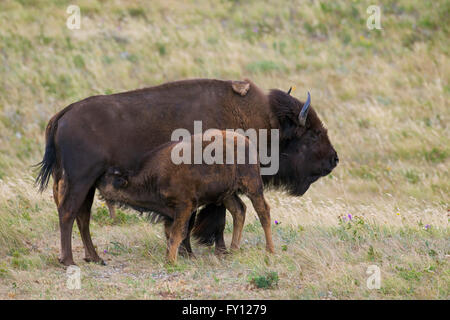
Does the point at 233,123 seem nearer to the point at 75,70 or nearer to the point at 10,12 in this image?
the point at 75,70

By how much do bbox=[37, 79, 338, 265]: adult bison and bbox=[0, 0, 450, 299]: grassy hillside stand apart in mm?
556

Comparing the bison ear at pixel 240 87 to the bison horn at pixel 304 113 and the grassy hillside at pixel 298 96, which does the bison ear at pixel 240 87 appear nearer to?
the bison horn at pixel 304 113

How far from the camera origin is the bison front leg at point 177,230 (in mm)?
7547

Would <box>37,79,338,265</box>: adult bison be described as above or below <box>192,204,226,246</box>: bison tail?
above

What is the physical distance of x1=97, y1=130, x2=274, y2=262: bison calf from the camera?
24.7 feet

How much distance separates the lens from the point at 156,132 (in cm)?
808

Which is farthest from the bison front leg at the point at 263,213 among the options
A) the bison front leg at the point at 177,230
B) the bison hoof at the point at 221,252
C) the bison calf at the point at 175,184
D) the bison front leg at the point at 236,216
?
the bison front leg at the point at 177,230

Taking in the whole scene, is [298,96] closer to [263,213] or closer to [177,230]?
[263,213]

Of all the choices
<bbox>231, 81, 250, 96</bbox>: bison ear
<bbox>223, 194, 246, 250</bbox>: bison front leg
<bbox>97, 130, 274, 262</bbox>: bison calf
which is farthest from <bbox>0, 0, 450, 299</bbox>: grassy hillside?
<bbox>231, 81, 250, 96</bbox>: bison ear

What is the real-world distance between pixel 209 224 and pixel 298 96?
849 centimetres

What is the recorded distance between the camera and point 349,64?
1759cm

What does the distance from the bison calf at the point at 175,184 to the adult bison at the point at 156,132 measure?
0.28 meters

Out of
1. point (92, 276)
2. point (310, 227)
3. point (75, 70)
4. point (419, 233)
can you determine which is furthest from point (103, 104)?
point (75, 70)

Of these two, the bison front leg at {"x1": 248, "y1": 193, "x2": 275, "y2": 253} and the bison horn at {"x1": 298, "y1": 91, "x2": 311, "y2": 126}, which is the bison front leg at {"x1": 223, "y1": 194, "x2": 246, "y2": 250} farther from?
the bison horn at {"x1": 298, "y1": 91, "x2": 311, "y2": 126}
